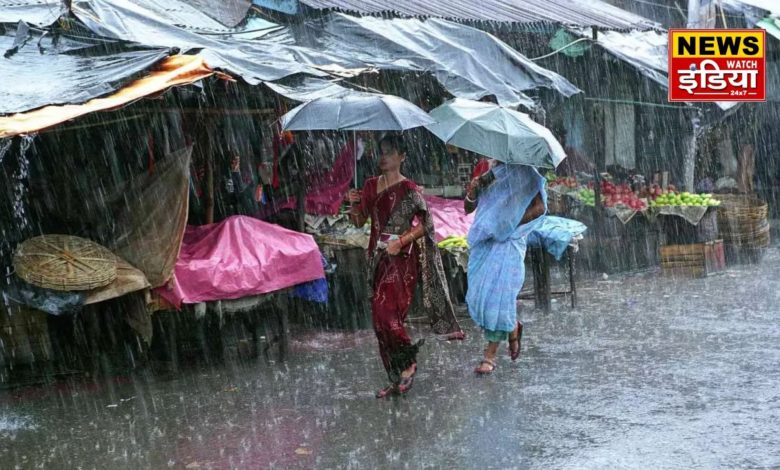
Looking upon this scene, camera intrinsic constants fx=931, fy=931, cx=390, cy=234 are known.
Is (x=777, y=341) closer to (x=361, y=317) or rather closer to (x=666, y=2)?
(x=361, y=317)

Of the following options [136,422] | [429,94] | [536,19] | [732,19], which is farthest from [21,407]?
[732,19]

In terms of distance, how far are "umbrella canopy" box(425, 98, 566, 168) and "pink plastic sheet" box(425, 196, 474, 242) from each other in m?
2.98

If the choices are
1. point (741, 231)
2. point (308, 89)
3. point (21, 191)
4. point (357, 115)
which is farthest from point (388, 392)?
point (741, 231)

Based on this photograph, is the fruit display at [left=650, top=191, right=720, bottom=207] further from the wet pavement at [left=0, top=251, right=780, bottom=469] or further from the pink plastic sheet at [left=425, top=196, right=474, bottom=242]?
the wet pavement at [left=0, top=251, right=780, bottom=469]

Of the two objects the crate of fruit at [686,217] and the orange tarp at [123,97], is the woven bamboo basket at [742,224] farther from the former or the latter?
the orange tarp at [123,97]

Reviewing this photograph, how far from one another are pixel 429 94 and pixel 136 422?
5998 millimetres

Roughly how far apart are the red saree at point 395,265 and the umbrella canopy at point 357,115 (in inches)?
17.1

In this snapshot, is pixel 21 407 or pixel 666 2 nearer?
pixel 21 407

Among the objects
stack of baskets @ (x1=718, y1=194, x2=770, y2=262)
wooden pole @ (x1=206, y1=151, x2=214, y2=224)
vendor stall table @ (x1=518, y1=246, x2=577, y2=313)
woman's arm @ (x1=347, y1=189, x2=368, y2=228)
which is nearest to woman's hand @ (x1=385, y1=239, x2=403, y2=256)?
woman's arm @ (x1=347, y1=189, x2=368, y2=228)

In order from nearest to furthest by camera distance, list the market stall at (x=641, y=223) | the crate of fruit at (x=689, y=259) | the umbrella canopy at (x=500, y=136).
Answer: the umbrella canopy at (x=500, y=136)
the crate of fruit at (x=689, y=259)
the market stall at (x=641, y=223)

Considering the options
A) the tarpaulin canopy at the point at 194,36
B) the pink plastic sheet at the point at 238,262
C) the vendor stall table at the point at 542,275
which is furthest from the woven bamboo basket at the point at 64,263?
the vendor stall table at the point at 542,275

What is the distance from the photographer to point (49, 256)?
725 cm

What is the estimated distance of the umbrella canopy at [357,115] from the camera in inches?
268

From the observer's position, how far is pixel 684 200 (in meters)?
13.7
